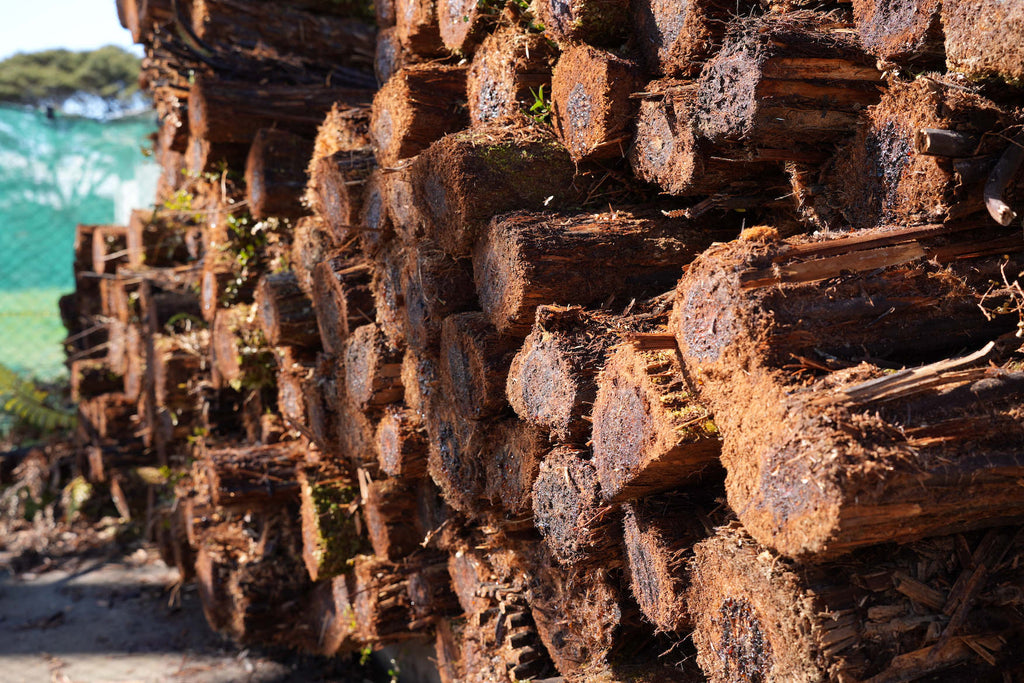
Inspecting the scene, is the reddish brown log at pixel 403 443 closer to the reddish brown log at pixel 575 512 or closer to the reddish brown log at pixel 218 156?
the reddish brown log at pixel 575 512

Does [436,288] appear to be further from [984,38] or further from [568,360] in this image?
[984,38]

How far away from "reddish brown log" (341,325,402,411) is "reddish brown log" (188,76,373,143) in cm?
159

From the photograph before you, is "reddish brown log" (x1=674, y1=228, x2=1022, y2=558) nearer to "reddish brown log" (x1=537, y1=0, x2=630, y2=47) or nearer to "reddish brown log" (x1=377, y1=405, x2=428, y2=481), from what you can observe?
"reddish brown log" (x1=537, y1=0, x2=630, y2=47)

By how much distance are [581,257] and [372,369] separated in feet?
4.12

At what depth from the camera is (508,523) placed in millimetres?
2811

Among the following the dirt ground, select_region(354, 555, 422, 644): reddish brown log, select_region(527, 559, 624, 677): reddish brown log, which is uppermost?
select_region(527, 559, 624, 677): reddish brown log

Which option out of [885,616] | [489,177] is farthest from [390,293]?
[885,616]

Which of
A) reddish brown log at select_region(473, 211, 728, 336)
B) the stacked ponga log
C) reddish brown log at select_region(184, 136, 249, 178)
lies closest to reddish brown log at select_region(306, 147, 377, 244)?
the stacked ponga log

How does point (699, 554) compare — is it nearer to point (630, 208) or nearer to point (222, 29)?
point (630, 208)

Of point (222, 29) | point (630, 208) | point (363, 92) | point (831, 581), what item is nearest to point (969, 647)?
point (831, 581)

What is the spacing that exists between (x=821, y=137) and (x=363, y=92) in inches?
126

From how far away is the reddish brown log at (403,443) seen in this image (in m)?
3.24

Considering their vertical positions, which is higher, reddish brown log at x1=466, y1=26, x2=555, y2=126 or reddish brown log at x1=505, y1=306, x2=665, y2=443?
Answer: reddish brown log at x1=466, y1=26, x2=555, y2=126

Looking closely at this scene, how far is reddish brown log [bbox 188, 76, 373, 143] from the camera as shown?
175 inches
